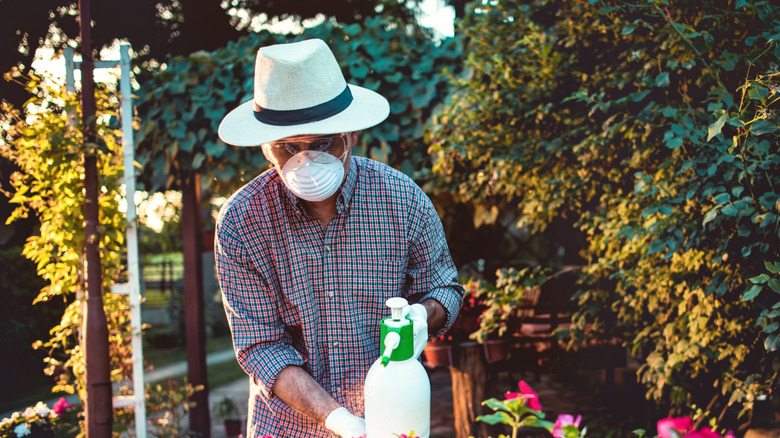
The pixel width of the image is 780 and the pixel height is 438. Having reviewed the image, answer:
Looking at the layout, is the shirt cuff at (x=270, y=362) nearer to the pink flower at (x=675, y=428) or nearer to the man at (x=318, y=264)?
the man at (x=318, y=264)

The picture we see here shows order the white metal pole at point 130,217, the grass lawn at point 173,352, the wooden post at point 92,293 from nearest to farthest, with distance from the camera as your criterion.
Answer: the wooden post at point 92,293 < the white metal pole at point 130,217 < the grass lawn at point 173,352

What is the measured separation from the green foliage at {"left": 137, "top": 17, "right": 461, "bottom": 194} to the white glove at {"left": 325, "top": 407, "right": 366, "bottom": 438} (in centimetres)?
256

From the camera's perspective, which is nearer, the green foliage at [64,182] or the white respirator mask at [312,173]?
the white respirator mask at [312,173]

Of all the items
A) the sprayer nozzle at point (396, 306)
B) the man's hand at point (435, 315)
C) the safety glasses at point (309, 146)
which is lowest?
the man's hand at point (435, 315)

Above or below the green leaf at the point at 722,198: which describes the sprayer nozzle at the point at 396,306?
below

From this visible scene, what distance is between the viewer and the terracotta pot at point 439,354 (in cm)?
385

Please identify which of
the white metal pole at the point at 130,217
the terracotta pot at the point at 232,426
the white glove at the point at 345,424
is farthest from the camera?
the terracotta pot at the point at 232,426

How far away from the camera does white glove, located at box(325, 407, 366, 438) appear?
1.39 meters

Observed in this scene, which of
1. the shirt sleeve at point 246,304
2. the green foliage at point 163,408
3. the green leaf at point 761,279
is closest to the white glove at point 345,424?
the shirt sleeve at point 246,304

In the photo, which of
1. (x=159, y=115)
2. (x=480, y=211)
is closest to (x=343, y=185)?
(x=480, y=211)

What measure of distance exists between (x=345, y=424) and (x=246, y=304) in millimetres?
487

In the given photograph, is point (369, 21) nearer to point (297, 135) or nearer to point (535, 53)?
point (535, 53)

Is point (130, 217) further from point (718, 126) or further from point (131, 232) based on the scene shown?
point (718, 126)

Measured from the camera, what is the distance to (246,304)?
5.67 ft
